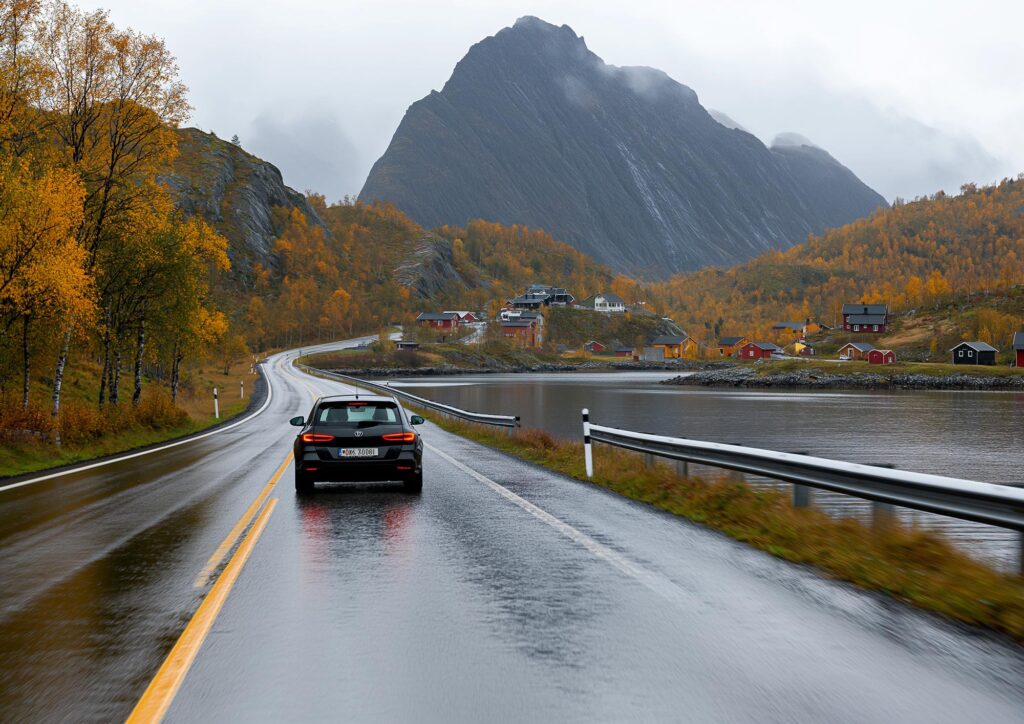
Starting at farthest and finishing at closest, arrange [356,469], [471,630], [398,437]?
[398,437] < [356,469] < [471,630]

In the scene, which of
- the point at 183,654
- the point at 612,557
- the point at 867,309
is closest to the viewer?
the point at 183,654

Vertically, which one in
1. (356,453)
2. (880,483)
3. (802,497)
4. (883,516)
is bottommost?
(802,497)

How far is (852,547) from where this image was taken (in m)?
8.12

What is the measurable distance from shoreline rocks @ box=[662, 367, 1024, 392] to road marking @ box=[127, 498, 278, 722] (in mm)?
113625

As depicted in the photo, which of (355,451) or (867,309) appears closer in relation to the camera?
(355,451)

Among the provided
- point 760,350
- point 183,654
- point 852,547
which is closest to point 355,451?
point 852,547

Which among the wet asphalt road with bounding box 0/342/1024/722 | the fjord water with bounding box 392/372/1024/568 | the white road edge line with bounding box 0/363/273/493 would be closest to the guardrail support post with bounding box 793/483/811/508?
the wet asphalt road with bounding box 0/342/1024/722

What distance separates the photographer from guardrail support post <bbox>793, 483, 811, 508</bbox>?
977cm

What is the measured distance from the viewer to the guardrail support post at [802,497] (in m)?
9.77

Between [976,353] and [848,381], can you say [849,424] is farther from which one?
[976,353]

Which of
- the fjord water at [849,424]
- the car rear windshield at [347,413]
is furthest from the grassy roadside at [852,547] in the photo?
the car rear windshield at [347,413]

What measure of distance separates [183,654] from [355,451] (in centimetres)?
742

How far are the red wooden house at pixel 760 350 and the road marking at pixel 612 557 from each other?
186 m

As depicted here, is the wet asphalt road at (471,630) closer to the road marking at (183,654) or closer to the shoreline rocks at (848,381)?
the road marking at (183,654)
